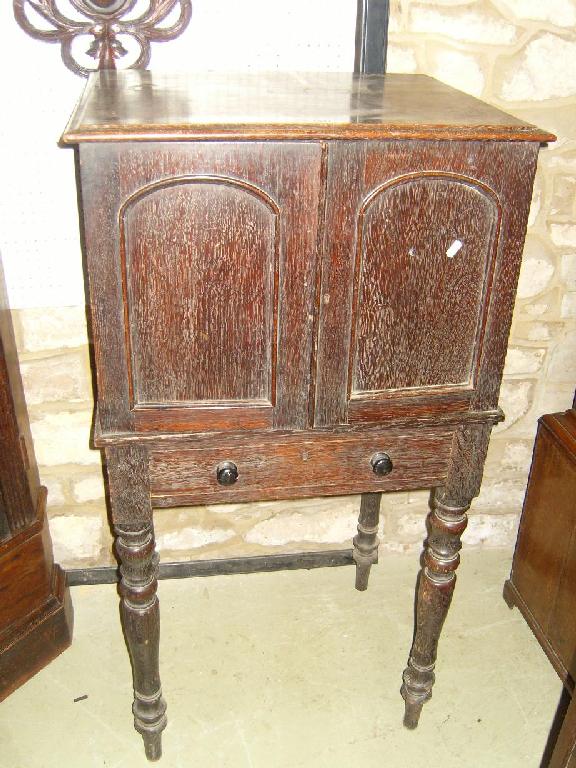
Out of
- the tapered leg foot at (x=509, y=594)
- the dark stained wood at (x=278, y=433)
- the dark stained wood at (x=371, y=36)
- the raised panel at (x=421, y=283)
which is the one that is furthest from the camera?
the tapered leg foot at (x=509, y=594)

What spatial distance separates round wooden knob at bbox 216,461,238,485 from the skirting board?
0.96m

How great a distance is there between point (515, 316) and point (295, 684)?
130cm

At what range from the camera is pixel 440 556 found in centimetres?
186

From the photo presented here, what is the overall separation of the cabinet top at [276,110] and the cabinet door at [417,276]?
4 cm

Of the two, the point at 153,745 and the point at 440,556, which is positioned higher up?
the point at 440,556

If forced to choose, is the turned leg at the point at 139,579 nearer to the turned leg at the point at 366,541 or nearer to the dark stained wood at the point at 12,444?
the dark stained wood at the point at 12,444

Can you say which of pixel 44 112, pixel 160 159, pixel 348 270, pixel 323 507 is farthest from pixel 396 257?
pixel 323 507

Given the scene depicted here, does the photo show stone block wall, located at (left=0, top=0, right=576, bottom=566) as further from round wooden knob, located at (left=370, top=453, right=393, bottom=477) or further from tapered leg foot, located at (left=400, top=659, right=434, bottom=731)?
round wooden knob, located at (left=370, top=453, right=393, bottom=477)

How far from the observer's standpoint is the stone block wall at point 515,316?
1912mm

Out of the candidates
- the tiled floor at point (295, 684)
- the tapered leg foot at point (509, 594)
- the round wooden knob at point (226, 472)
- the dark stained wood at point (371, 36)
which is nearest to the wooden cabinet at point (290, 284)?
the round wooden knob at point (226, 472)

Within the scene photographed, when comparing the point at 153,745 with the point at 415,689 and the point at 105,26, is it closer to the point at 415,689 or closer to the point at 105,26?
the point at 415,689

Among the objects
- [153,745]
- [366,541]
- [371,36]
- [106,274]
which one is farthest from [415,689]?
[371,36]

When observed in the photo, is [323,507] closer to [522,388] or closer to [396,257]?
[522,388]

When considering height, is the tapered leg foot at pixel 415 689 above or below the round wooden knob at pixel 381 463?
below
